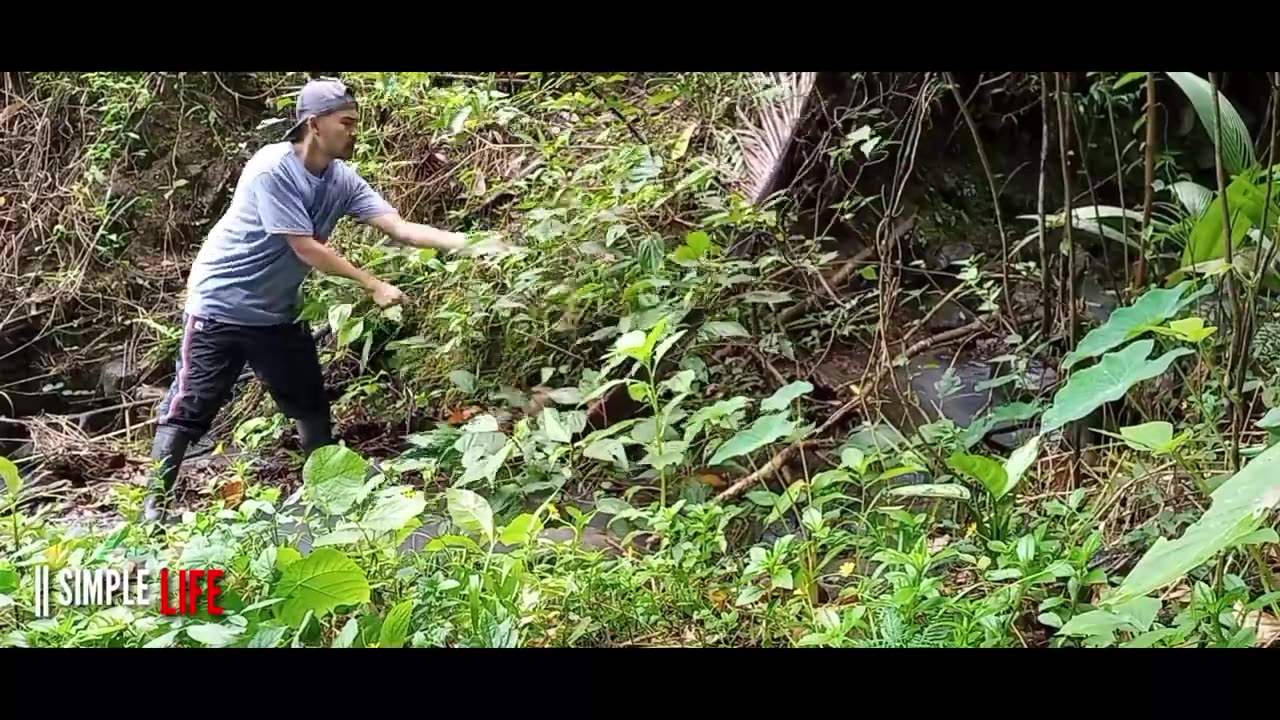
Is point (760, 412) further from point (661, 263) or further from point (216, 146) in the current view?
point (216, 146)

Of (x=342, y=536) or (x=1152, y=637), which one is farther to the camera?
Result: (x=342, y=536)

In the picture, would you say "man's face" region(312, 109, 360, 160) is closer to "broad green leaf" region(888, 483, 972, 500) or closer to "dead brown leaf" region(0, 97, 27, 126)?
"dead brown leaf" region(0, 97, 27, 126)

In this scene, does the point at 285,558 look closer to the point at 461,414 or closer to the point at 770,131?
the point at 461,414

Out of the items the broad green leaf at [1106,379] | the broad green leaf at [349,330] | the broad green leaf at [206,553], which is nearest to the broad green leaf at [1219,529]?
the broad green leaf at [1106,379]

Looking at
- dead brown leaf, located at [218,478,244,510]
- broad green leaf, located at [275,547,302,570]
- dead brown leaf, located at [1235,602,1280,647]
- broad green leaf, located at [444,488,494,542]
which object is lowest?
dead brown leaf, located at [1235,602,1280,647]

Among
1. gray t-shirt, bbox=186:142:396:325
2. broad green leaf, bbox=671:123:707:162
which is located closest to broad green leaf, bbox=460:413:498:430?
gray t-shirt, bbox=186:142:396:325

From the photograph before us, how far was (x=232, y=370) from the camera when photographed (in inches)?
58.7

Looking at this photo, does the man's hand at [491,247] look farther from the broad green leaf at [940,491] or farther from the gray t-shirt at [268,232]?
the broad green leaf at [940,491]

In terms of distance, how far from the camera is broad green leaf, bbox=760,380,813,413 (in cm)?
150

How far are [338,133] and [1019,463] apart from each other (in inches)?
46.4

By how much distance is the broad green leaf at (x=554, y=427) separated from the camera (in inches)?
59.2

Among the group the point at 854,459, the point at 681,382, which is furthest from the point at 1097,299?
the point at 681,382
